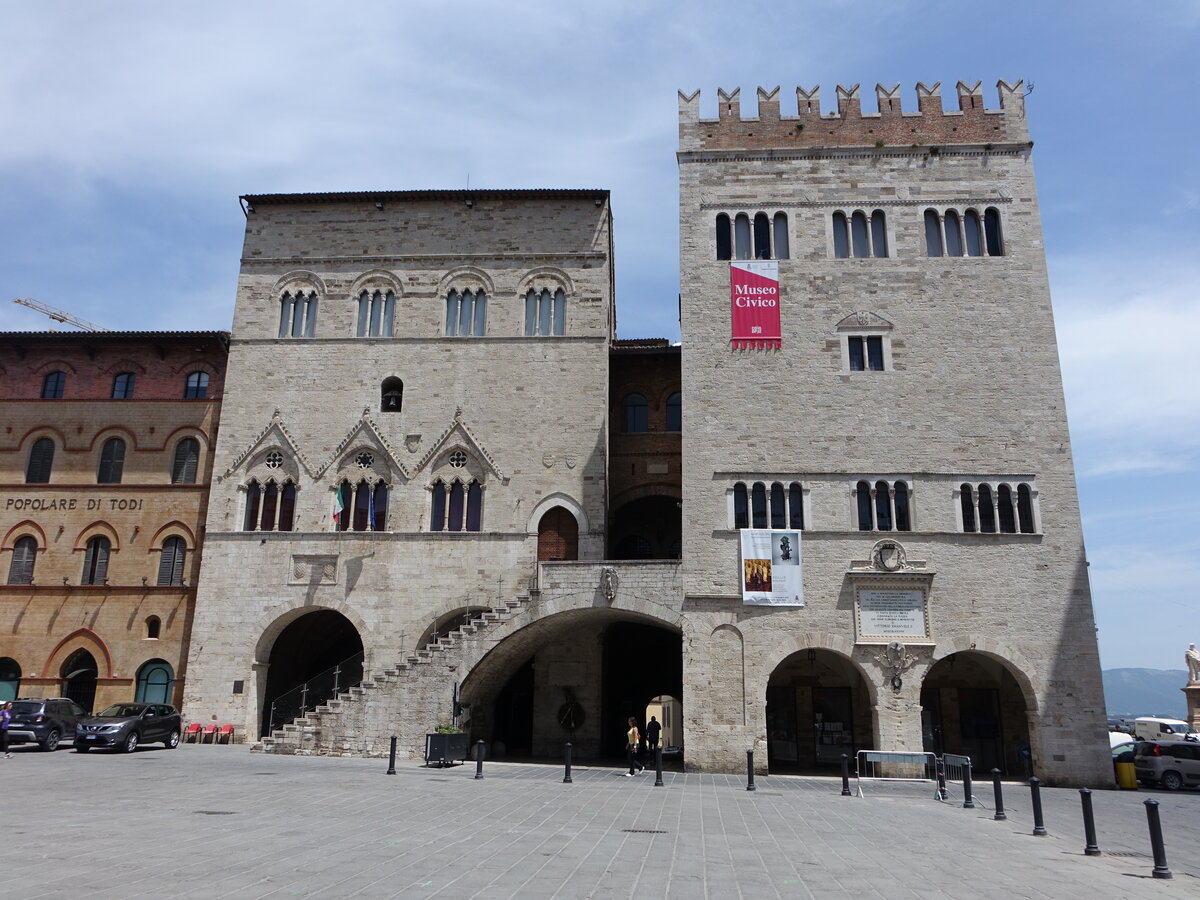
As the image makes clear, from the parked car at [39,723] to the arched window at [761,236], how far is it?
85.9 ft

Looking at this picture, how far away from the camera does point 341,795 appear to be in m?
17.1

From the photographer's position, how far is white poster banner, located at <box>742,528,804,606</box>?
86.6 feet

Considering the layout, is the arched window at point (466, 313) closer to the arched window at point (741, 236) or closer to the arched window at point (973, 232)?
the arched window at point (741, 236)

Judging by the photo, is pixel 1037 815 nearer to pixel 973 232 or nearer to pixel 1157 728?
pixel 973 232

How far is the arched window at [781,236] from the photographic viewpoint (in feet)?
98.6

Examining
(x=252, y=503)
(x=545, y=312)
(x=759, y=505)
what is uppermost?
(x=545, y=312)

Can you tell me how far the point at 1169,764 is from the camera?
Result: 26844mm

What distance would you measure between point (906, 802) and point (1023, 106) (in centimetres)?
2397

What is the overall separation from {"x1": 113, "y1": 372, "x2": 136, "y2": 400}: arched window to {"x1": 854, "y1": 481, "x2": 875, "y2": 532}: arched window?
28.0m

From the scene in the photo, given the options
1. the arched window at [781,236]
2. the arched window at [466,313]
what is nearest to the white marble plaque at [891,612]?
the arched window at [781,236]

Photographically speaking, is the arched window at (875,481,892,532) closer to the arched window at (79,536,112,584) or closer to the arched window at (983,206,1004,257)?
the arched window at (983,206,1004,257)

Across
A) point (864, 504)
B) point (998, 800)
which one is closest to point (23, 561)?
point (864, 504)

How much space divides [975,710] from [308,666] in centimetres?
2472

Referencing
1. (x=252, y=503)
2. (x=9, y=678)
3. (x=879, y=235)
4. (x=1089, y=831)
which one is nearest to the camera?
(x=1089, y=831)
